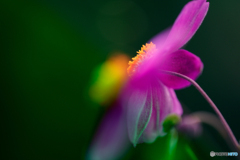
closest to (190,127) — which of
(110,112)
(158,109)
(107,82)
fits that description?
(158,109)

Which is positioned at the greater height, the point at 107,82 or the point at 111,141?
the point at 107,82

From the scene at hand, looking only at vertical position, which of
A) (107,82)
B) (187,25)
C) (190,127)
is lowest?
(190,127)

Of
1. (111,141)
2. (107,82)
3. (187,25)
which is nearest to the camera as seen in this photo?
(187,25)

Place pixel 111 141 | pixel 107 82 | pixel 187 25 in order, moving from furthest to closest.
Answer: pixel 107 82
pixel 111 141
pixel 187 25

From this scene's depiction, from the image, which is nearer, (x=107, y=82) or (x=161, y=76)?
(x=161, y=76)

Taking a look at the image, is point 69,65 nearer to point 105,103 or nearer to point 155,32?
point 105,103

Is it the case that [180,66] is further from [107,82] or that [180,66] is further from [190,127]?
[107,82]

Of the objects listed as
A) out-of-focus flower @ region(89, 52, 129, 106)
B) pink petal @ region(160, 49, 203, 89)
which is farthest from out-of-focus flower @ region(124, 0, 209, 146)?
out-of-focus flower @ region(89, 52, 129, 106)

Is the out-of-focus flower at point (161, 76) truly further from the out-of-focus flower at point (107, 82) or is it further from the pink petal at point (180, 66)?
the out-of-focus flower at point (107, 82)
